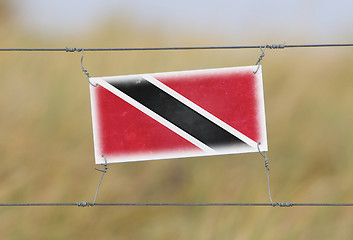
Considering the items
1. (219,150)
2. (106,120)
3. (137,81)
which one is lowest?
(219,150)

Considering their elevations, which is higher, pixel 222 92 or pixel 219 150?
pixel 222 92

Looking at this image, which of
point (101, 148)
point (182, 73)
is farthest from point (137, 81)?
point (101, 148)

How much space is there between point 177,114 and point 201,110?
0.34 ft

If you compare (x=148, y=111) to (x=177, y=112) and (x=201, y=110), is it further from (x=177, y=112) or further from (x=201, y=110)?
(x=201, y=110)

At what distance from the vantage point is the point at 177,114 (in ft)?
5.80

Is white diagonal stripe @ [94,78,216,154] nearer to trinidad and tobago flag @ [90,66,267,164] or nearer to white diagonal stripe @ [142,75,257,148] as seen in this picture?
trinidad and tobago flag @ [90,66,267,164]

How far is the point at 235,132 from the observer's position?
5.75 feet

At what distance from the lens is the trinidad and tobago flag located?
1.75 m

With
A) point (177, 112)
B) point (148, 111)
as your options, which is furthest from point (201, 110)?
point (148, 111)

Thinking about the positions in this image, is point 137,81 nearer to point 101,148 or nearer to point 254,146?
point 101,148

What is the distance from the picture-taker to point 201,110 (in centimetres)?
176

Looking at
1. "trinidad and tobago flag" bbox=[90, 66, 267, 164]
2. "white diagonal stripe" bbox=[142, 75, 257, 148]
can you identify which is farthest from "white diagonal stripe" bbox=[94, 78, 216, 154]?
Answer: "white diagonal stripe" bbox=[142, 75, 257, 148]

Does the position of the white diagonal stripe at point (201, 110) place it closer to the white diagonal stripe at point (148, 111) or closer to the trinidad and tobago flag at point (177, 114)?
the trinidad and tobago flag at point (177, 114)

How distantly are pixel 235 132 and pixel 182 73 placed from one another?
1.10ft
